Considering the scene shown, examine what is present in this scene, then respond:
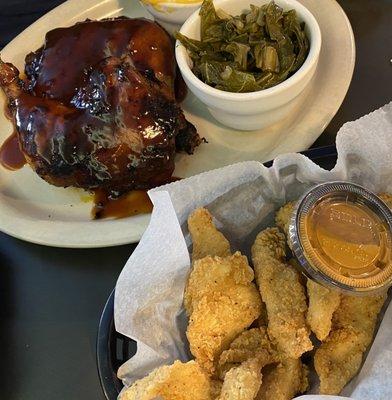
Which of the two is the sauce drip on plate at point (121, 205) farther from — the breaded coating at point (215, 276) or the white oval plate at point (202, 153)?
the breaded coating at point (215, 276)

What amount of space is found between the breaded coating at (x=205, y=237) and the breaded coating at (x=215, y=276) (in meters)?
0.05

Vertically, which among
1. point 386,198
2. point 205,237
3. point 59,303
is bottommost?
point 59,303

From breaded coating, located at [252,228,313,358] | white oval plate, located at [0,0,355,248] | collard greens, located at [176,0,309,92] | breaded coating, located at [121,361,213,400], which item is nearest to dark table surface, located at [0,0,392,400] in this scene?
white oval plate, located at [0,0,355,248]

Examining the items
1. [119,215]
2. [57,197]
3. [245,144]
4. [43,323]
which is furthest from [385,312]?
[57,197]

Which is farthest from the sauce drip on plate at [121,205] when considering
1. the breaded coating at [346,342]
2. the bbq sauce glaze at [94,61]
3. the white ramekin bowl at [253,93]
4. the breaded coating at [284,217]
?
the breaded coating at [346,342]

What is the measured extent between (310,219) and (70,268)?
80 cm

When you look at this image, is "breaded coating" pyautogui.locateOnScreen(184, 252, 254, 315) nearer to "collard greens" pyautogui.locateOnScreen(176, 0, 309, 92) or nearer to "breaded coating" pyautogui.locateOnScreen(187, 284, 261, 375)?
"breaded coating" pyautogui.locateOnScreen(187, 284, 261, 375)

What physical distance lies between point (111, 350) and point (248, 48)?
914mm

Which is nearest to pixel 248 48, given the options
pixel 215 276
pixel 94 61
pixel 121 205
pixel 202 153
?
pixel 202 153

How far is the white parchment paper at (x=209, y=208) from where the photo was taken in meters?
1.27

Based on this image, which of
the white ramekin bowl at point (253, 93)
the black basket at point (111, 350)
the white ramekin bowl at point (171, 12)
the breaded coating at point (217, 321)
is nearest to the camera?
the breaded coating at point (217, 321)

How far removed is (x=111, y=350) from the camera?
1366mm

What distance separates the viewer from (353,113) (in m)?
1.84

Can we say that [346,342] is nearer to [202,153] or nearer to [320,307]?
[320,307]
